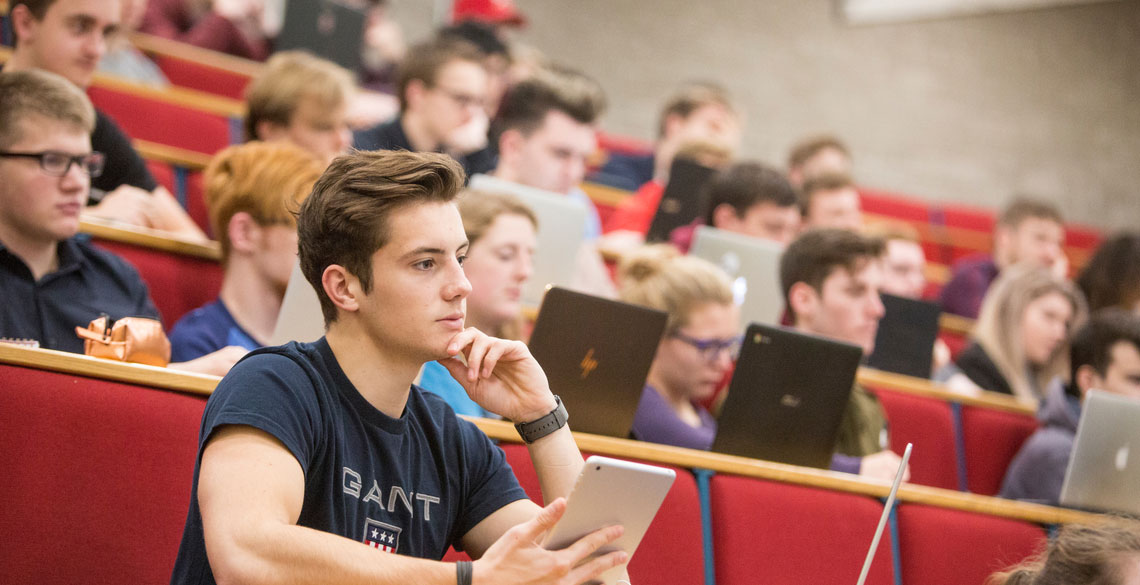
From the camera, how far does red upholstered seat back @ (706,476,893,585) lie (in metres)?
1.61

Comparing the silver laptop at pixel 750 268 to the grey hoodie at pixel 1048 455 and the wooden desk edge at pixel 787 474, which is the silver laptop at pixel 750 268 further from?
the wooden desk edge at pixel 787 474

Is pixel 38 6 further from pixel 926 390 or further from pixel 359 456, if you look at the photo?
pixel 926 390

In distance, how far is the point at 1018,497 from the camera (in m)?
2.42

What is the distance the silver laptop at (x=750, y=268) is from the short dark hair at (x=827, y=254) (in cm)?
18

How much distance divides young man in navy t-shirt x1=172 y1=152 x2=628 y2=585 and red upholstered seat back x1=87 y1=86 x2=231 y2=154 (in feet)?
6.56

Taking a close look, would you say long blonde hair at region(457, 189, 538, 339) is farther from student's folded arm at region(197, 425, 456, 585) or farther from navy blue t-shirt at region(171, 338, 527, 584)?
student's folded arm at region(197, 425, 456, 585)

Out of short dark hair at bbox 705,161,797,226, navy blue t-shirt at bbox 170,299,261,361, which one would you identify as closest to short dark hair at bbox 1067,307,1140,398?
short dark hair at bbox 705,161,797,226

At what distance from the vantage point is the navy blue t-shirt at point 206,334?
1.76 m

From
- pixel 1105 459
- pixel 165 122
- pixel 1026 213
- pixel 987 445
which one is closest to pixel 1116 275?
pixel 1026 213

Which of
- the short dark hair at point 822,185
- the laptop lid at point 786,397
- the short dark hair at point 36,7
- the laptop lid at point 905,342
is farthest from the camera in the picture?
the short dark hair at point 822,185

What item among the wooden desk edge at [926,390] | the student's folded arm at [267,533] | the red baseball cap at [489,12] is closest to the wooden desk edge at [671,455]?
the student's folded arm at [267,533]

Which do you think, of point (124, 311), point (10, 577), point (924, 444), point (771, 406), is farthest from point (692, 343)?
point (10, 577)

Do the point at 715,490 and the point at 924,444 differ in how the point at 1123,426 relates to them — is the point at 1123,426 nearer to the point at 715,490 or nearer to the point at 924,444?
the point at 924,444

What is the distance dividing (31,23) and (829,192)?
2.22m
